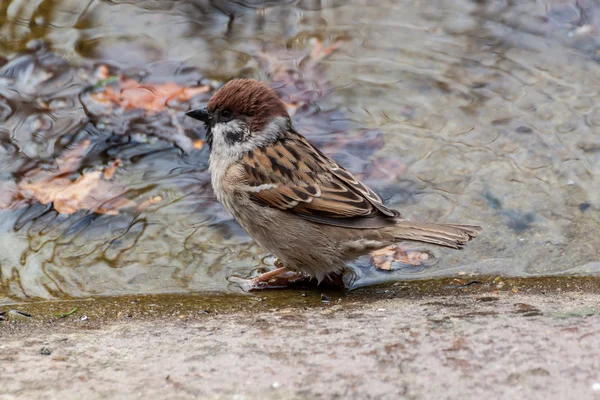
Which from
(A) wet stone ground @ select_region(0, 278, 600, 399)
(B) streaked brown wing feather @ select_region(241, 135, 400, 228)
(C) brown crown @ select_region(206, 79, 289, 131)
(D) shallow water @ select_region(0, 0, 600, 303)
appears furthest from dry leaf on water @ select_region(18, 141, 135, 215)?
(A) wet stone ground @ select_region(0, 278, 600, 399)

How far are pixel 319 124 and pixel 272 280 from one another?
1.88 metres

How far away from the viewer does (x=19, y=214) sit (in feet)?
16.6

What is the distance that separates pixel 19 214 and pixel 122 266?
38.1 inches

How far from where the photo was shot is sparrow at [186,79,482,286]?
14.5 ft

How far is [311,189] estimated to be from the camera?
Answer: 14.9 ft

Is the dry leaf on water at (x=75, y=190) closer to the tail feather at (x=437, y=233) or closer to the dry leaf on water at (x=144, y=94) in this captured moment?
the dry leaf on water at (x=144, y=94)

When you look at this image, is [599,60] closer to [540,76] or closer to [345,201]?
[540,76]

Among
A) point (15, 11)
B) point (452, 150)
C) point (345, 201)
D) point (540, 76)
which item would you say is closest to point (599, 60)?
point (540, 76)

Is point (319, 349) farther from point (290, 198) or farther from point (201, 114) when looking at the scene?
point (201, 114)

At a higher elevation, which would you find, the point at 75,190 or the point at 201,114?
the point at 201,114

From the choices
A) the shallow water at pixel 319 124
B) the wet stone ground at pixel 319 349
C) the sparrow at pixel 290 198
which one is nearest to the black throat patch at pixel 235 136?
Result: the sparrow at pixel 290 198

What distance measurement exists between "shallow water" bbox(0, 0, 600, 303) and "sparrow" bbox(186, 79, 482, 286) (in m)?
0.31

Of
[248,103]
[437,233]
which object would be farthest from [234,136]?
[437,233]

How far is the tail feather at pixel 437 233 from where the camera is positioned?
421cm
